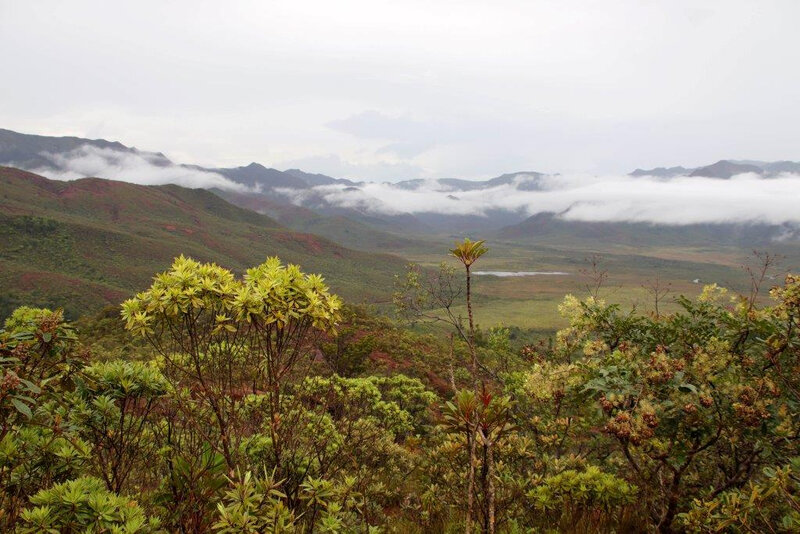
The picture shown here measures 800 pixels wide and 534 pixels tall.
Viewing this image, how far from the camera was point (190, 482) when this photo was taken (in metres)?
3.81

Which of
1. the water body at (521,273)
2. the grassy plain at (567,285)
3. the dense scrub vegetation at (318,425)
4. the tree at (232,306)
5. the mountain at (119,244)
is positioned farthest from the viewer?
the water body at (521,273)

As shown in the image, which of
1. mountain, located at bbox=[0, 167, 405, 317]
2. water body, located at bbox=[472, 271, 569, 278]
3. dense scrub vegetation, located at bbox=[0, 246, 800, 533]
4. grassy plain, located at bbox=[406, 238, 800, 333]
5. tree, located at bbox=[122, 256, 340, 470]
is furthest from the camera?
water body, located at bbox=[472, 271, 569, 278]

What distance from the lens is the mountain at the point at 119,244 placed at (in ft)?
193

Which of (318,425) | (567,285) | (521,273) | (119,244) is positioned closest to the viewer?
(318,425)

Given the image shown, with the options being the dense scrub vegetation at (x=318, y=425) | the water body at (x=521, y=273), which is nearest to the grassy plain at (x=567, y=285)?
the water body at (x=521, y=273)

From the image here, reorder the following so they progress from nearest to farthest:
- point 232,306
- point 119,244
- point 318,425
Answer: point 232,306 → point 318,425 → point 119,244

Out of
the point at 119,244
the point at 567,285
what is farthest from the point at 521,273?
the point at 119,244

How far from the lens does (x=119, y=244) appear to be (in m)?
87.1

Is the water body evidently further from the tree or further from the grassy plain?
the tree

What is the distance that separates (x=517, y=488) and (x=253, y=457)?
335 cm

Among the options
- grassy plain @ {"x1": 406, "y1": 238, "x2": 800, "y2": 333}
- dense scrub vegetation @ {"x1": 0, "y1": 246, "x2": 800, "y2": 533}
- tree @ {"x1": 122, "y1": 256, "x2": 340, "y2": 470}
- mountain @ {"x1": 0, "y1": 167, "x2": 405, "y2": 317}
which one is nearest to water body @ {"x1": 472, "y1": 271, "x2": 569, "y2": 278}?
grassy plain @ {"x1": 406, "y1": 238, "x2": 800, "y2": 333}

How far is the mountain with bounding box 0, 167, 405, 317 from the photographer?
5897 centimetres

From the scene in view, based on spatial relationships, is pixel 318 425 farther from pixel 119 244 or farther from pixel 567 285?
pixel 567 285

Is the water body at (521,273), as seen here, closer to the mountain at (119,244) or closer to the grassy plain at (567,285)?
the grassy plain at (567,285)
